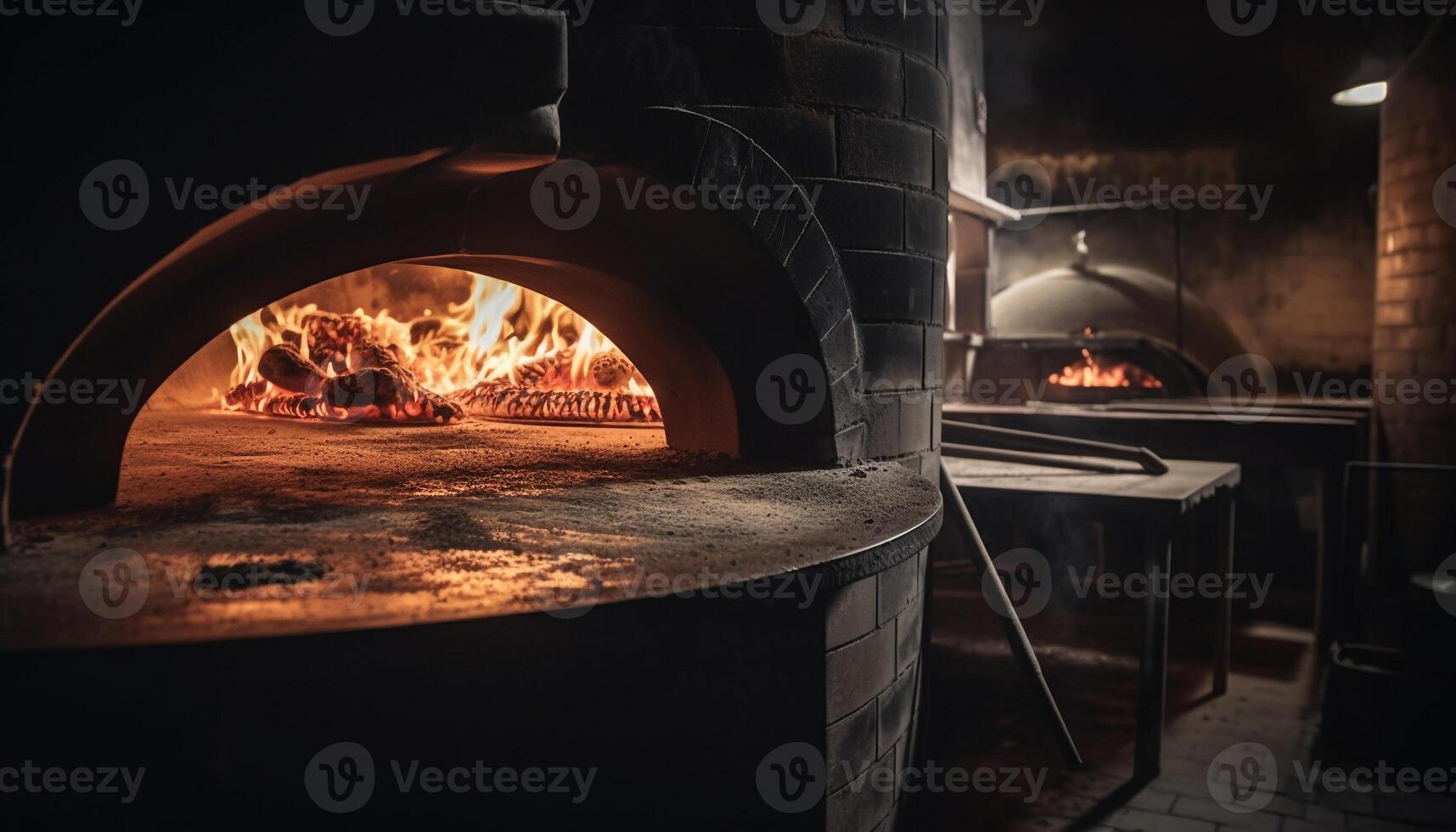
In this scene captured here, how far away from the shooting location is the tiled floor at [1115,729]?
12.3ft

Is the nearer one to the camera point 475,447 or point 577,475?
point 577,475

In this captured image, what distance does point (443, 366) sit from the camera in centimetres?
510

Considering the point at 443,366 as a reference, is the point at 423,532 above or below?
below

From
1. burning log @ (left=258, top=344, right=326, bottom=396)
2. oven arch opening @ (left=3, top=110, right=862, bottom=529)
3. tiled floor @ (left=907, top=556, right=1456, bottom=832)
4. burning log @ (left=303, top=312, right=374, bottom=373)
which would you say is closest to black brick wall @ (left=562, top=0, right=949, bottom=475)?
oven arch opening @ (left=3, top=110, right=862, bottom=529)

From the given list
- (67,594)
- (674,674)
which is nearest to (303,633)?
(67,594)

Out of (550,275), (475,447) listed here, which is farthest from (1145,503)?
(475,447)

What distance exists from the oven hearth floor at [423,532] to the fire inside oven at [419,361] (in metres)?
0.90

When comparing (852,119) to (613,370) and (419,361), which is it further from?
(419,361)

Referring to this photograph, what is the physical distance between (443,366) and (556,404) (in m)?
0.80

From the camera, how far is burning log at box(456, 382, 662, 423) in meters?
4.55

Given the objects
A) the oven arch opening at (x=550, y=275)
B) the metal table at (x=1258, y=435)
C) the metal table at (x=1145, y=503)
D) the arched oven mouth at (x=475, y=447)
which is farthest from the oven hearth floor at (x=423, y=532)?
the metal table at (x=1258, y=435)

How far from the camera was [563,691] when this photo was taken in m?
2.36

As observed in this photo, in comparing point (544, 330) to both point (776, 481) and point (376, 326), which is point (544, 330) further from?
point (776, 481)

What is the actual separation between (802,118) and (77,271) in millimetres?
2054
